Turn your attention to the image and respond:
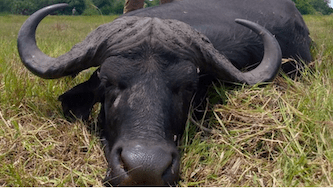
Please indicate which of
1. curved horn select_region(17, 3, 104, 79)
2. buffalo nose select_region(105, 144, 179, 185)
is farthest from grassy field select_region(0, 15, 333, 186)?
curved horn select_region(17, 3, 104, 79)

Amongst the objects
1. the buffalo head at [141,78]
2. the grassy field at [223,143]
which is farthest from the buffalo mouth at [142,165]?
the grassy field at [223,143]

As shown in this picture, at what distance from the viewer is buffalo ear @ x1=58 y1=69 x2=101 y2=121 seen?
3.13 metres

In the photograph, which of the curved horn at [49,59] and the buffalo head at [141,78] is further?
the curved horn at [49,59]

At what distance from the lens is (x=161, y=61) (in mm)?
2531

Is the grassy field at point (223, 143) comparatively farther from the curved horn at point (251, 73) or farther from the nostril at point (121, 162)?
the nostril at point (121, 162)

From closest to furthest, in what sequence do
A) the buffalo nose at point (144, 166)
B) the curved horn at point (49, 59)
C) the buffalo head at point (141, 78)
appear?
the buffalo nose at point (144, 166)
the buffalo head at point (141, 78)
the curved horn at point (49, 59)

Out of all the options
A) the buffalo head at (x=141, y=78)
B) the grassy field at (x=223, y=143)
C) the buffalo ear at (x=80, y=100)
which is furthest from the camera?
the buffalo ear at (x=80, y=100)

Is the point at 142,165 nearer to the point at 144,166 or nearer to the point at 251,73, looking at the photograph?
the point at 144,166

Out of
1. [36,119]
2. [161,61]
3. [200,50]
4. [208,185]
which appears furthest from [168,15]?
[208,185]

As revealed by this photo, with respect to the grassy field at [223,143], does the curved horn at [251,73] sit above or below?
above

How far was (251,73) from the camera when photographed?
304 centimetres

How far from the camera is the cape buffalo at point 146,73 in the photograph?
217 cm

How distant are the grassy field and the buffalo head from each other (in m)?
0.16

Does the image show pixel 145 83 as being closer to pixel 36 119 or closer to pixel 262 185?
pixel 262 185
